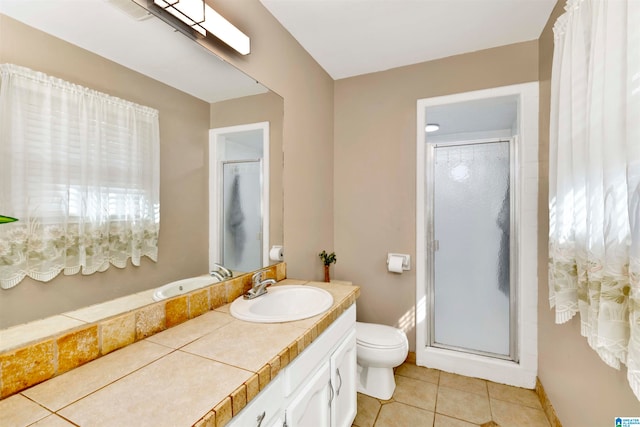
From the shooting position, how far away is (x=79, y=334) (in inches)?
32.7

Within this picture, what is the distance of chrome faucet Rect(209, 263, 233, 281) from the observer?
138 centimetres

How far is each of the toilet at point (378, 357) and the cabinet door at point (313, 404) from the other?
0.65m

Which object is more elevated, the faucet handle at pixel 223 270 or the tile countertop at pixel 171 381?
the faucet handle at pixel 223 270

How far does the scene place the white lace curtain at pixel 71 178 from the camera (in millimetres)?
727

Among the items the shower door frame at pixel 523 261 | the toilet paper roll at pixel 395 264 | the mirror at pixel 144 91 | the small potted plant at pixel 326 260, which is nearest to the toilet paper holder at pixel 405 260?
the toilet paper roll at pixel 395 264

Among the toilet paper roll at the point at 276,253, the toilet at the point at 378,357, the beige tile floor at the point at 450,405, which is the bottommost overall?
the beige tile floor at the point at 450,405

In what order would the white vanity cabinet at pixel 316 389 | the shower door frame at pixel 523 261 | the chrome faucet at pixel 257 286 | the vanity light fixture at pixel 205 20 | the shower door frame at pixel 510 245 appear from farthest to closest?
the shower door frame at pixel 510 245 → the shower door frame at pixel 523 261 → the chrome faucet at pixel 257 286 → the vanity light fixture at pixel 205 20 → the white vanity cabinet at pixel 316 389

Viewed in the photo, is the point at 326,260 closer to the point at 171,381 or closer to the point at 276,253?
the point at 276,253

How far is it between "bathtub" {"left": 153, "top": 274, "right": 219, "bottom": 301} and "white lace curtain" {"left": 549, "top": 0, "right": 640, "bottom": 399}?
149 centimetres

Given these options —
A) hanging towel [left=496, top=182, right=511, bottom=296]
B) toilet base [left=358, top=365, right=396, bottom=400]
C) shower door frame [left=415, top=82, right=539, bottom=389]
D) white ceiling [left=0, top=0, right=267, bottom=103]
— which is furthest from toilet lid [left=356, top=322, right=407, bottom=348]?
white ceiling [left=0, top=0, right=267, bottom=103]

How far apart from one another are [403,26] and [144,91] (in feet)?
5.49

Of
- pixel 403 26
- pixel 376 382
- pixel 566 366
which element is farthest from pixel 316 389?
pixel 403 26

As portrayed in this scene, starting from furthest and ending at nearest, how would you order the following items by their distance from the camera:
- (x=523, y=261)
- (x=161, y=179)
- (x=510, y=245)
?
(x=510, y=245)
(x=523, y=261)
(x=161, y=179)

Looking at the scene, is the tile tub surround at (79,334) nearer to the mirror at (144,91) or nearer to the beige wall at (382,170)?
the mirror at (144,91)
